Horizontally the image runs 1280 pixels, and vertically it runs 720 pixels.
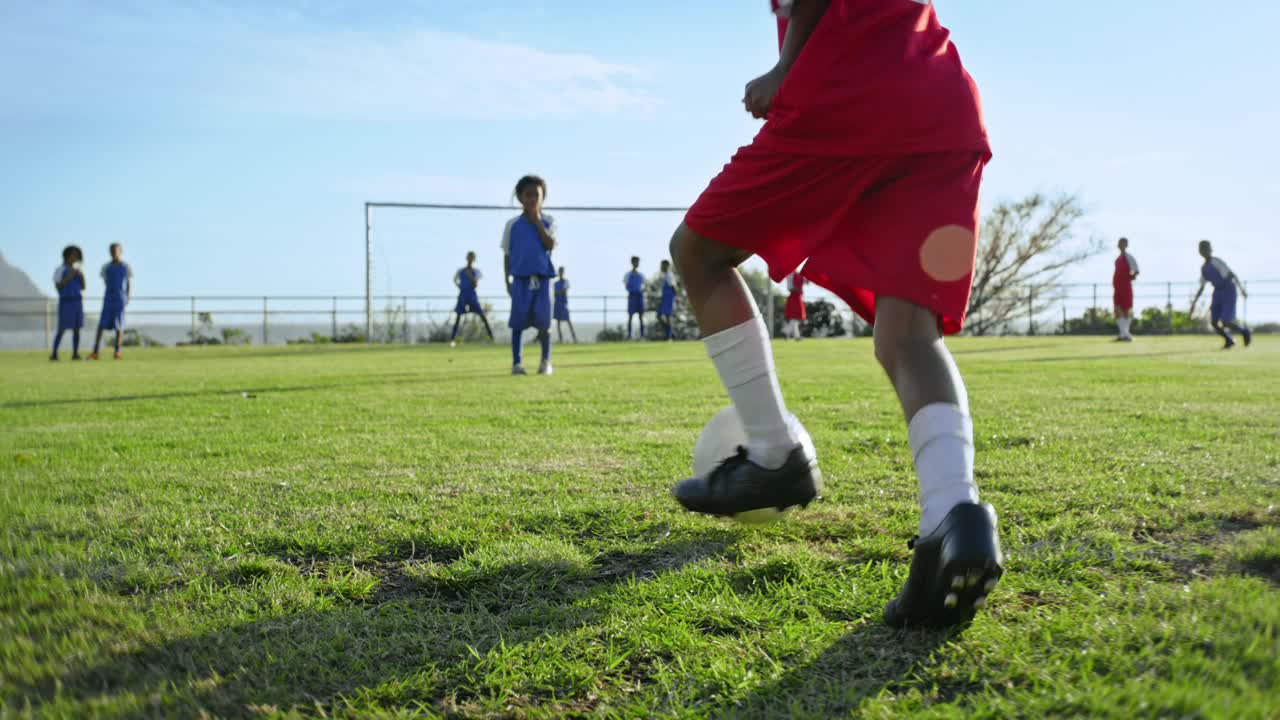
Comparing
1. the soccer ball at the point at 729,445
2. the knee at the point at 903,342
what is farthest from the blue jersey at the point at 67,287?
the knee at the point at 903,342

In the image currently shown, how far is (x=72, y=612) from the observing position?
183 cm

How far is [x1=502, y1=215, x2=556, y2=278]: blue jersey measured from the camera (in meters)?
10.8

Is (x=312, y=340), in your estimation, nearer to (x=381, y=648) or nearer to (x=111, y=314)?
(x=111, y=314)

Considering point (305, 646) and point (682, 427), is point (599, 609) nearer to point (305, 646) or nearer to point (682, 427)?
point (305, 646)

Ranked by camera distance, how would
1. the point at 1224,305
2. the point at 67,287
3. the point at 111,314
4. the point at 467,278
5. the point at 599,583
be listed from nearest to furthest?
the point at 599,583 → the point at 1224,305 → the point at 67,287 → the point at 111,314 → the point at 467,278

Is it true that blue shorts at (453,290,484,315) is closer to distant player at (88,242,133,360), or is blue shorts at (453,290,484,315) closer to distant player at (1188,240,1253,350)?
distant player at (88,242,133,360)

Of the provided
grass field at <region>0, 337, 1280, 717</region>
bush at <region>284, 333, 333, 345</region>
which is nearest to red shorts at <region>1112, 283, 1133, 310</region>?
grass field at <region>0, 337, 1280, 717</region>

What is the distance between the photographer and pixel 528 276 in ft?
35.7

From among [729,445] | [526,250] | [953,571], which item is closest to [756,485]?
[729,445]

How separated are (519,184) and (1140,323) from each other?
2869 cm

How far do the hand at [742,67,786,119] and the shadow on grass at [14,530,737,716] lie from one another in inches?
44.8

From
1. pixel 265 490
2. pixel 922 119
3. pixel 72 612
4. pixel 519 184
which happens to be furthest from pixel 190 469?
pixel 519 184

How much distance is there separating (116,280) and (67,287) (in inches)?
32.3

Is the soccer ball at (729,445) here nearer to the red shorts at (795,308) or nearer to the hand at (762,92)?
the hand at (762,92)
